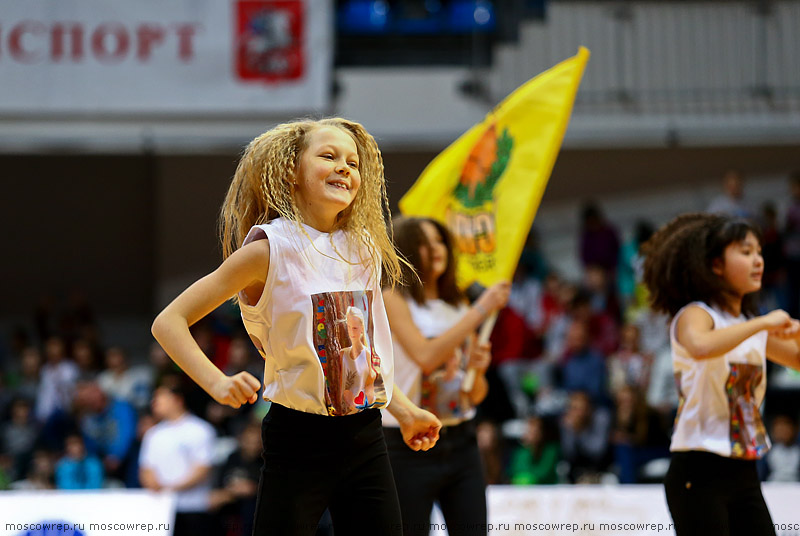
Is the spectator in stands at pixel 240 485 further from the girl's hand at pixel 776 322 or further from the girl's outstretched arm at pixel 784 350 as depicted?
the girl's hand at pixel 776 322

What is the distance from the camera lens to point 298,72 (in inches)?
441

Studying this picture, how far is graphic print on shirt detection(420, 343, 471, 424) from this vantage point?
14.2 feet

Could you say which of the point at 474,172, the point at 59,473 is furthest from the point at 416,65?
the point at 474,172

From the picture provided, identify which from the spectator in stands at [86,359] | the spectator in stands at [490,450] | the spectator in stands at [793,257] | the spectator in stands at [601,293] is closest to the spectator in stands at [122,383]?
the spectator in stands at [86,359]

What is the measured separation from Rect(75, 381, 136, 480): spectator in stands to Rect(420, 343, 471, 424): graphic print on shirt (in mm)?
6116

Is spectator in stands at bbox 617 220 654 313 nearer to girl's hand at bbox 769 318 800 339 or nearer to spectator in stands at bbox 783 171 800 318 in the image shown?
spectator in stands at bbox 783 171 800 318

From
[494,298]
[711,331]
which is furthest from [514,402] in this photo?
[711,331]

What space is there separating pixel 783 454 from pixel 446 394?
16.7 feet

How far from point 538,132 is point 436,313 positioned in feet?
4.18

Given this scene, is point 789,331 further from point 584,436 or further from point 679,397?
point 584,436

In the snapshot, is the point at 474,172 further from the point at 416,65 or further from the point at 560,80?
the point at 416,65

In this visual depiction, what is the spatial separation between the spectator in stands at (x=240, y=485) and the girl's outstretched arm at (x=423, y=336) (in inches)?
133

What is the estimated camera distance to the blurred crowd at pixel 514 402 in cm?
802

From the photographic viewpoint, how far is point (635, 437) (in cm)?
876
